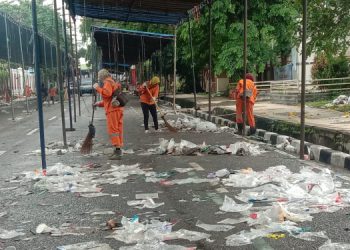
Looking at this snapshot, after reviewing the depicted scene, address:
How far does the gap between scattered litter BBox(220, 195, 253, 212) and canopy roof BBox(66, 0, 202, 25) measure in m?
9.14

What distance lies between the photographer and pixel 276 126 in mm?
13328

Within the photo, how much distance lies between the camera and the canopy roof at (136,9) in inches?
560

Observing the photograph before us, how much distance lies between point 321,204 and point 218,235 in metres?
1.48

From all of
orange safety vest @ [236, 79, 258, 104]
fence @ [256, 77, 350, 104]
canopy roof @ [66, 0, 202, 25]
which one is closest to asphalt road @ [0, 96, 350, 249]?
orange safety vest @ [236, 79, 258, 104]

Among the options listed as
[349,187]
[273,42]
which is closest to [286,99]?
[273,42]

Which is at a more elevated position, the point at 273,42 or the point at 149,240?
the point at 273,42

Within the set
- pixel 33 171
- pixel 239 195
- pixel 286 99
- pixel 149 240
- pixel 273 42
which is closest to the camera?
pixel 149 240

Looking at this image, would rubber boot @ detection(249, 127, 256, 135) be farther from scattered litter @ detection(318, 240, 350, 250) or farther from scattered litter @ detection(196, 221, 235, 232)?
scattered litter @ detection(318, 240, 350, 250)

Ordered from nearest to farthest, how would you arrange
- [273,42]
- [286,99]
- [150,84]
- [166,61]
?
[150,84] → [286,99] → [273,42] → [166,61]

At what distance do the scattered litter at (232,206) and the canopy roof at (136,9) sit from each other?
30.0 feet

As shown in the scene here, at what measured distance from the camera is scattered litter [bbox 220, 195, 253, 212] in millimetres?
5172

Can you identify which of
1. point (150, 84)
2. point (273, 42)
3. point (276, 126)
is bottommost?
point (276, 126)

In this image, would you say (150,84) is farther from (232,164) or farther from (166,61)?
(166,61)

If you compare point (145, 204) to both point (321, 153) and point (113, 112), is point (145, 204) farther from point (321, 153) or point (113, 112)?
point (321, 153)
